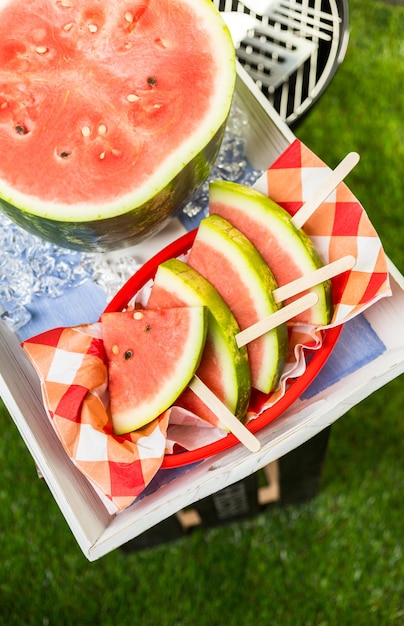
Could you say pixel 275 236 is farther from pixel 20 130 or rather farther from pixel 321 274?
pixel 20 130

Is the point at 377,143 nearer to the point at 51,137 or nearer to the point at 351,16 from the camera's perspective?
the point at 351,16

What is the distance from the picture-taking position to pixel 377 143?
7.37ft

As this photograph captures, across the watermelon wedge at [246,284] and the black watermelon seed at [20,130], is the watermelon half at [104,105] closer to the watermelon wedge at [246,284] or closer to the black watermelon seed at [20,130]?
the black watermelon seed at [20,130]

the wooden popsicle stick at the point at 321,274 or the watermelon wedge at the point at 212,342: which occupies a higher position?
the wooden popsicle stick at the point at 321,274

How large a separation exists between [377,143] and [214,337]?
59.9 inches

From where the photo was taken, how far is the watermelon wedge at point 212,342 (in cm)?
97

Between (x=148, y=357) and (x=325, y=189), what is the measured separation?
367 mm

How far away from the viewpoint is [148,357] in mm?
1005

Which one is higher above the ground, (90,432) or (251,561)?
(90,432)

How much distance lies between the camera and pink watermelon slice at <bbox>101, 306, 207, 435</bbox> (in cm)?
95

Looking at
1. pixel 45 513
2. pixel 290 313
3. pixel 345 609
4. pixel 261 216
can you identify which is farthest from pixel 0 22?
pixel 345 609

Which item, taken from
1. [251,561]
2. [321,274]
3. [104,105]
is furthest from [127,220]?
[251,561]

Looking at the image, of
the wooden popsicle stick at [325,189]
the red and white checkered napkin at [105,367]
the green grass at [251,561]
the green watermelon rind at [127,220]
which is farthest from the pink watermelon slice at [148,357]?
the green grass at [251,561]

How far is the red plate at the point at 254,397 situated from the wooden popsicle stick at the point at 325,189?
6.8 inches
